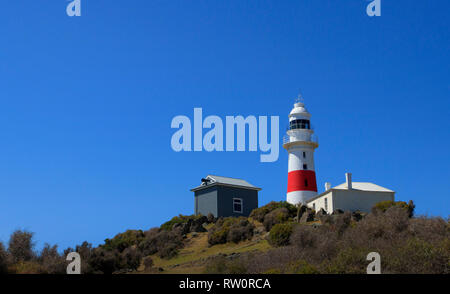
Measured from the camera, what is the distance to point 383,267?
16141mm

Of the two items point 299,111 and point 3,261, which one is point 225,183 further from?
point 3,261

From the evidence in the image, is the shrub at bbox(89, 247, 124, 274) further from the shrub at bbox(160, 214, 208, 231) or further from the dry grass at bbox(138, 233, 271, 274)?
the shrub at bbox(160, 214, 208, 231)

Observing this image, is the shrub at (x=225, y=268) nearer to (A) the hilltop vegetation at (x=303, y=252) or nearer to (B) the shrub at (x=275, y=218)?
(A) the hilltop vegetation at (x=303, y=252)

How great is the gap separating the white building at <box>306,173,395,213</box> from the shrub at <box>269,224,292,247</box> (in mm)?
10418

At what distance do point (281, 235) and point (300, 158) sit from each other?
54.9 ft

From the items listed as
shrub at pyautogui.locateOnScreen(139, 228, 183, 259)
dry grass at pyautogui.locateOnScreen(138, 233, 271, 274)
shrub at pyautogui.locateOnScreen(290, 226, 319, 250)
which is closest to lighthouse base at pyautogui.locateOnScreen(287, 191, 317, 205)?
dry grass at pyautogui.locateOnScreen(138, 233, 271, 274)

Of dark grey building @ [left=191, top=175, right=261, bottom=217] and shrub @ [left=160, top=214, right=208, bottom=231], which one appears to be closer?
shrub @ [left=160, top=214, right=208, bottom=231]

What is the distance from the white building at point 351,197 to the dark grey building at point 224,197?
706 centimetres

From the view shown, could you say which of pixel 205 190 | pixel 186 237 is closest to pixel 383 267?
pixel 186 237

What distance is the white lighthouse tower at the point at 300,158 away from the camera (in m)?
40.4

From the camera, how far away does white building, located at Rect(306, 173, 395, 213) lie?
35312 millimetres

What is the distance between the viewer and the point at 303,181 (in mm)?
40562

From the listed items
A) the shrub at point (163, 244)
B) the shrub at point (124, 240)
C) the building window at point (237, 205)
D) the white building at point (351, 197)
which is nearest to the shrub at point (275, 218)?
the white building at point (351, 197)
